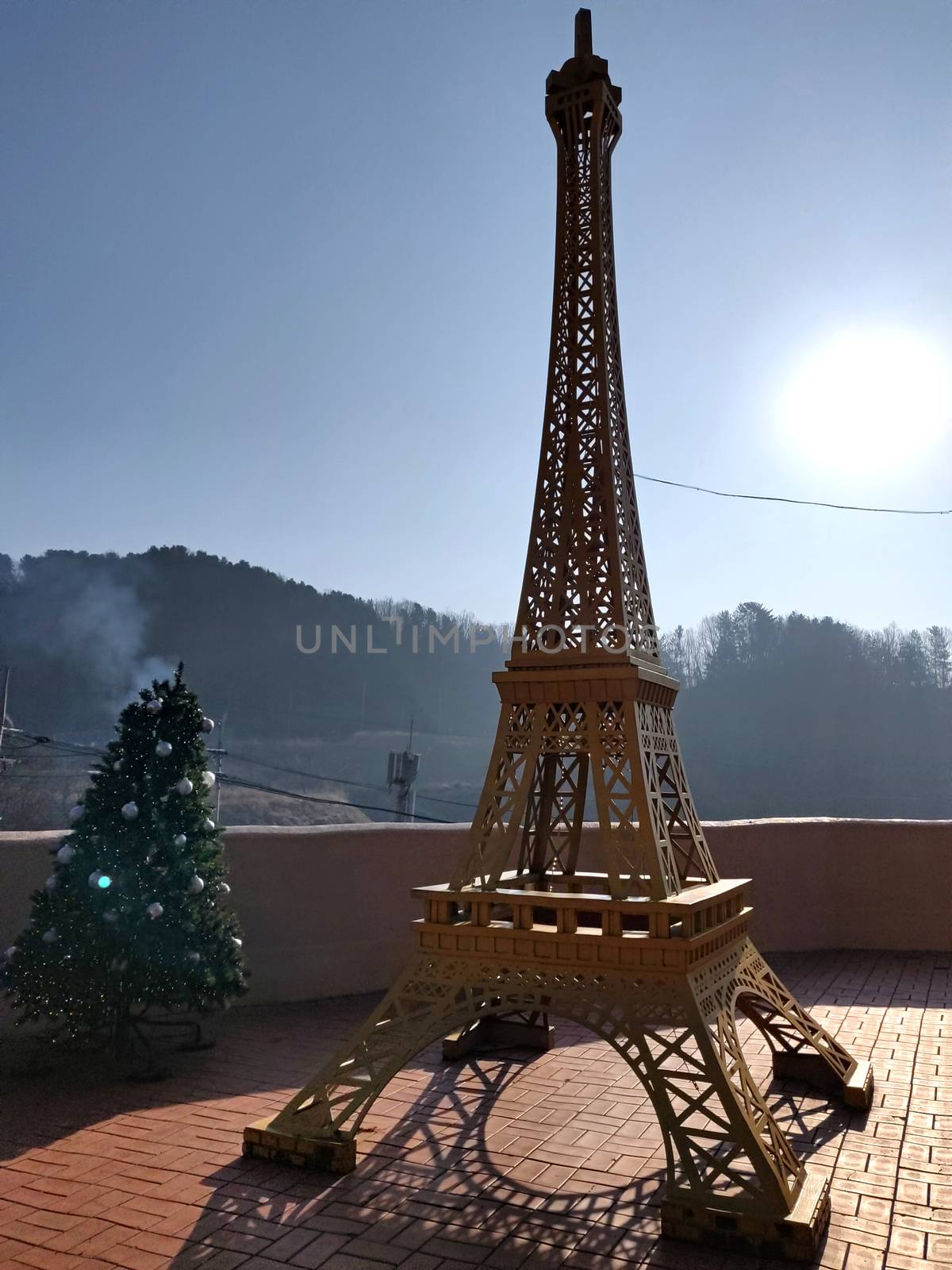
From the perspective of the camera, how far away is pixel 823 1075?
548cm

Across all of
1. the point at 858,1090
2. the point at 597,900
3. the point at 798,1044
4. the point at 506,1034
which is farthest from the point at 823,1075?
the point at 597,900

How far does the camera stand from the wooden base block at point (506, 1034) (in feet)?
21.4

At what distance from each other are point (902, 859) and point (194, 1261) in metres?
8.20

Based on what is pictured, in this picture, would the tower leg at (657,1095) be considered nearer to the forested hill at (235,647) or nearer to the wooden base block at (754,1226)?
the wooden base block at (754,1226)

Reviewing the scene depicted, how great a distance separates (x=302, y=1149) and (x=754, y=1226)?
2128 mm

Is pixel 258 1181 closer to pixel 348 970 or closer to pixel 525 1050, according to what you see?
pixel 525 1050

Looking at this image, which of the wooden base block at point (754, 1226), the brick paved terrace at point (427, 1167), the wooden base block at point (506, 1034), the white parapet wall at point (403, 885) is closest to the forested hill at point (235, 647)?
the white parapet wall at point (403, 885)

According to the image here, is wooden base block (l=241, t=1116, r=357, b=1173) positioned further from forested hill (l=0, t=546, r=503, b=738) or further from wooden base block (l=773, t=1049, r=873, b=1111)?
forested hill (l=0, t=546, r=503, b=738)

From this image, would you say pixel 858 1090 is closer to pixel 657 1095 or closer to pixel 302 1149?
pixel 657 1095

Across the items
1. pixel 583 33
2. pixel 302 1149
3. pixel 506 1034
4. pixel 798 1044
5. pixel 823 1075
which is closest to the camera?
pixel 302 1149

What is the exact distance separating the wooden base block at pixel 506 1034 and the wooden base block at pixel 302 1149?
219cm

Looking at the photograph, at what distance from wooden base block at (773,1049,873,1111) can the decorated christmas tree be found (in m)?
3.66

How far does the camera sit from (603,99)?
6.28 m

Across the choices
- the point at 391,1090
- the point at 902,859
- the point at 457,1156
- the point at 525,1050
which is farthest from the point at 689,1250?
the point at 902,859
